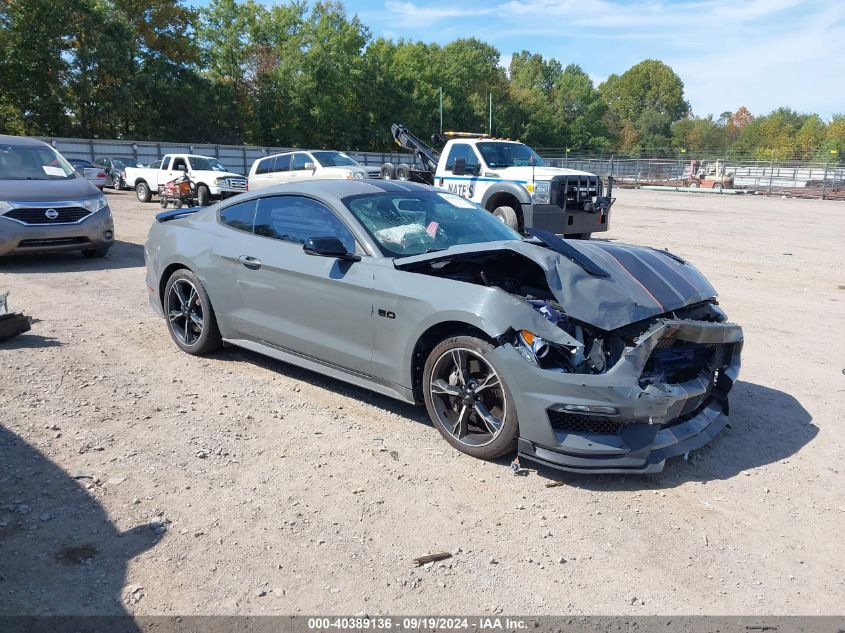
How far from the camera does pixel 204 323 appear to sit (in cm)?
561

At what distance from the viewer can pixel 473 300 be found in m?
3.83

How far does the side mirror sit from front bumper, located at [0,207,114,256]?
6.70m

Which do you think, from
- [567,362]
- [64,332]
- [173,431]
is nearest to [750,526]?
[567,362]

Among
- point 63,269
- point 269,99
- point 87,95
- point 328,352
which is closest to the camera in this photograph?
point 328,352

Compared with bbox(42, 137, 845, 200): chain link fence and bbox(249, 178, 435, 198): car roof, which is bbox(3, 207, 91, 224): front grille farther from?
bbox(42, 137, 845, 200): chain link fence

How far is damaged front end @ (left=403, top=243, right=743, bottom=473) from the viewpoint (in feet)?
11.6

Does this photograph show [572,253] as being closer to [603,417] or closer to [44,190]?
[603,417]

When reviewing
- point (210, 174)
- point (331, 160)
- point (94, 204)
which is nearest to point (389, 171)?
point (331, 160)

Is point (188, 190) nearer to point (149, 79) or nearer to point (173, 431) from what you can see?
point (173, 431)

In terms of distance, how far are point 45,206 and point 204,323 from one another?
17.6ft

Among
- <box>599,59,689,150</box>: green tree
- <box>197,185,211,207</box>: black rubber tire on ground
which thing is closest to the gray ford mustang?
<box>197,185,211,207</box>: black rubber tire on ground

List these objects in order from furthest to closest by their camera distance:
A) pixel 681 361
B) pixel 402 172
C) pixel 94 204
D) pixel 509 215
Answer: pixel 402 172 < pixel 509 215 < pixel 94 204 < pixel 681 361

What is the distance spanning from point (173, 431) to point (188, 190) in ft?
54.9

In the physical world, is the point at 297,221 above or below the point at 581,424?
above
